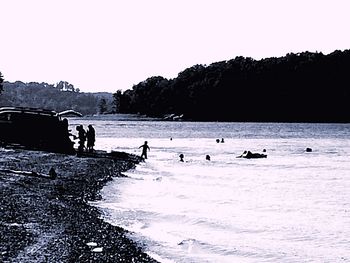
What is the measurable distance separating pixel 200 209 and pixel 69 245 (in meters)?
8.03

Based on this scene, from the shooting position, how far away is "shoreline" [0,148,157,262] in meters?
11.7

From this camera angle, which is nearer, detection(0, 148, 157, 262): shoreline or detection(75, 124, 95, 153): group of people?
detection(0, 148, 157, 262): shoreline

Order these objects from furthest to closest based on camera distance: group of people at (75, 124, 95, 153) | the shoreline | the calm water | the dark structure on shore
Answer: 1. group of people at (75, 124, 95, 153)
2. the dark structure on shore
3. the calm water
4. the shoreline

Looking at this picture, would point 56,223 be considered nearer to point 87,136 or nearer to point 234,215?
point 234,215

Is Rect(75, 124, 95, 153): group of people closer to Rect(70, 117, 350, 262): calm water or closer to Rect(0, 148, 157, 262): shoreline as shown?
Rect(70, 117, 350, 262): calm water

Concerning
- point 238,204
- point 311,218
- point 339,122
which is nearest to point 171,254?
point 311,218

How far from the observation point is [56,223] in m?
14.5

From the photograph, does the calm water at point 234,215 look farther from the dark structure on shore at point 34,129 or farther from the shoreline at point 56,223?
the dark structure on shore at point 34,129

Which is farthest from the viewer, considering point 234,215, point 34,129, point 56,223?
point 34,129

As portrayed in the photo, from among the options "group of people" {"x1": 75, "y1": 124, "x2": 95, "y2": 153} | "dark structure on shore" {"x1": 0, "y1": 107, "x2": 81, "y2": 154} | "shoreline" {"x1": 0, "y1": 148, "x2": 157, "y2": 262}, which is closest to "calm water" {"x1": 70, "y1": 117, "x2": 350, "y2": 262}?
"shoreline" {"x1": 0, "y1": 148, "x2": 157, "y2": 262}

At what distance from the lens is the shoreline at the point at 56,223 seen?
11.7 m

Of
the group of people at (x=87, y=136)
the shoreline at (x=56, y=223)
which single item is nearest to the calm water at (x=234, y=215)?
the shoreline at (x=56, y=223)

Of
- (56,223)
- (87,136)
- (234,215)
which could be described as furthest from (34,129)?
(56,223)

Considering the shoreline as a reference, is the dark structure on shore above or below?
above
